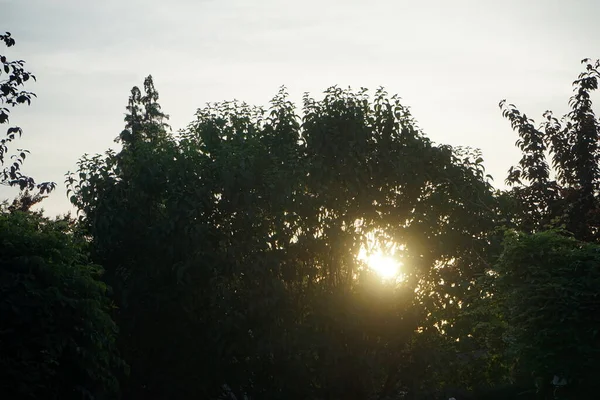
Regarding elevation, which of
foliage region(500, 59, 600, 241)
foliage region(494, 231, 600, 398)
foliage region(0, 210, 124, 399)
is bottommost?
foliage region(0, 210, 124, 399)

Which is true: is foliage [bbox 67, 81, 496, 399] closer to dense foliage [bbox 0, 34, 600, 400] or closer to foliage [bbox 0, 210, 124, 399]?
dense foliage [bbox 0, 34, 600, 400]

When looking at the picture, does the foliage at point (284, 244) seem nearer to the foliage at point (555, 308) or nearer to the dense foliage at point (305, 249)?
the dense foliage at point (305, 249)

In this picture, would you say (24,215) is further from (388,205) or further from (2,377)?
(388,205)

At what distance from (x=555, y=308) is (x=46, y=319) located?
10511 mm

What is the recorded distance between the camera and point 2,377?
48.7ft

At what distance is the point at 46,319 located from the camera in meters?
15.6

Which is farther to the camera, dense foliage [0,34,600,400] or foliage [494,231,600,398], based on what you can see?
dense foliage [0,34,600,400]

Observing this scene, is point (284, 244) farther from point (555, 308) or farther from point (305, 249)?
point (555, 308)

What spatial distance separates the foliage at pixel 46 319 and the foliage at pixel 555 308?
29.5 ft

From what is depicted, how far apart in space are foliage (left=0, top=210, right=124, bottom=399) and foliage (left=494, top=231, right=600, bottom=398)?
354 inches

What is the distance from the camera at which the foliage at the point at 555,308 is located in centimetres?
1658

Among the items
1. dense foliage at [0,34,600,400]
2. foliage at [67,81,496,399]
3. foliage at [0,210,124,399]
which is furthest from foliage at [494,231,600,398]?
foliage at [0,210,124,399]

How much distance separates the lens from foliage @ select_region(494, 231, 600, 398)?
16.6 meters

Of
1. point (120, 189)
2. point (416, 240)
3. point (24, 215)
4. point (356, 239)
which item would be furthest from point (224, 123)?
point (24, 215)
